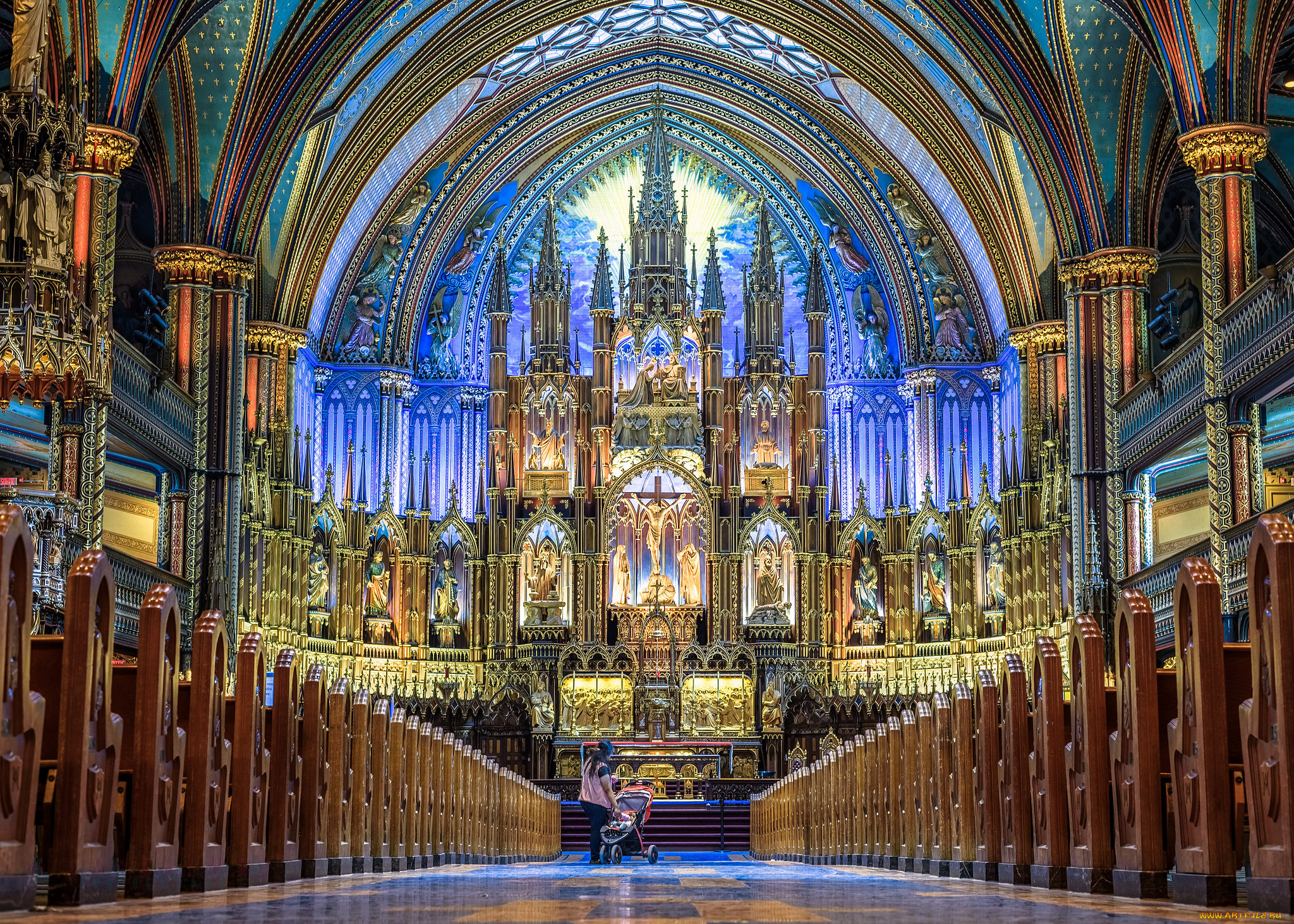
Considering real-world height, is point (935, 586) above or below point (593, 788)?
above

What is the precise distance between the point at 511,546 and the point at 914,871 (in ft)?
72.8

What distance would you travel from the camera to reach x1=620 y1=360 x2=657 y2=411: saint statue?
37438mm

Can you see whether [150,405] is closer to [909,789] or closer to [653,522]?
[653,522]

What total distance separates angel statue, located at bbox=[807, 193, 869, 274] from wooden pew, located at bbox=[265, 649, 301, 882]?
2770 cm

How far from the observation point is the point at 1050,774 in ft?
36.9

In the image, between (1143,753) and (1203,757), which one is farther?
(1143,753)

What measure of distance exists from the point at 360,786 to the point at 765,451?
76.9 feet

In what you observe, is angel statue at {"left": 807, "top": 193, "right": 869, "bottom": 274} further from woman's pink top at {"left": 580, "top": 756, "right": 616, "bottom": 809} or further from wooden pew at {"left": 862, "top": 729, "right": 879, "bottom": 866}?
wooden pew at {"left": 862, "top": 729, "right": 879, "bottom": 866}

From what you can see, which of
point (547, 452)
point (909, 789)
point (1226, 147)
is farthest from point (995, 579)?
point (909, 789)

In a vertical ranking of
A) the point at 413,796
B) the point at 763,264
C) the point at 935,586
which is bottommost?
the point at 413,796

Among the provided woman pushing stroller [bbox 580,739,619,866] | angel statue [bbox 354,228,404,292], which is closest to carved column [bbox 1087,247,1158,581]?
woman pushing stroller [bbox 580,739,619,866]

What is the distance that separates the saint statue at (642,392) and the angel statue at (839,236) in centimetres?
557

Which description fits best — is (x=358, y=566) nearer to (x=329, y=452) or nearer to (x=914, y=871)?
(x=329, y=452)

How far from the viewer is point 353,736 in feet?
49.1
